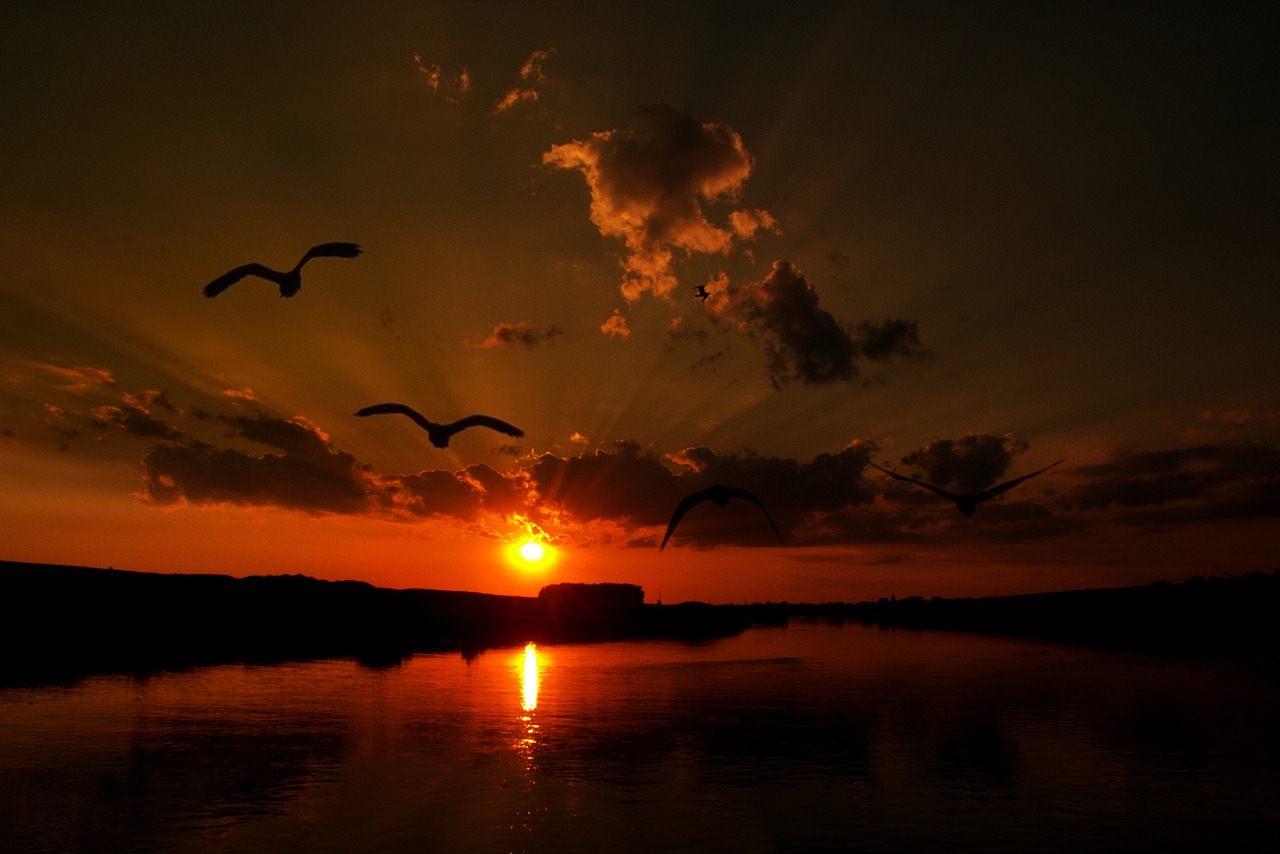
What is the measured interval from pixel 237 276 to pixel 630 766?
855 inches

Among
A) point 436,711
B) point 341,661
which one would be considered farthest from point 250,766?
point 341,661

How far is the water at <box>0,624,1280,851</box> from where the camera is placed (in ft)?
86.0

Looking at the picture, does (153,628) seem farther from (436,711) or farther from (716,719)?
(716,719)

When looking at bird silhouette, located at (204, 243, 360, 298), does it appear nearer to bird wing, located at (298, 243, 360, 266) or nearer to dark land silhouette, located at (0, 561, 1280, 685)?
bird wing, located at (298, 243, 360, 266)

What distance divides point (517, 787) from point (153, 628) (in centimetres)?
9507

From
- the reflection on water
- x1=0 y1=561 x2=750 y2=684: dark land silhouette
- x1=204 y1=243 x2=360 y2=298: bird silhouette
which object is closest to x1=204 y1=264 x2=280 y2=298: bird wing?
x1=204 y1=243 x2=360 y2=298: bird silhouette

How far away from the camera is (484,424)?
99.3 ft

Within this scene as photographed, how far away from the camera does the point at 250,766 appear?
34.3 metres

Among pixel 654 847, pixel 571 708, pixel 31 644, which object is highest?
pixel 31 644

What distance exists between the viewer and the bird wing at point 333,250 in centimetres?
2794

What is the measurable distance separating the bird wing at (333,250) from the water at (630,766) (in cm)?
1604

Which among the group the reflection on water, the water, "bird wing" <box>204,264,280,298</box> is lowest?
the water

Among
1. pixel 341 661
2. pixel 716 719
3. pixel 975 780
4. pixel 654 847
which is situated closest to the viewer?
pixel 654 847

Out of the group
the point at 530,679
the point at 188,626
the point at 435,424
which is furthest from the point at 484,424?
the point at 188,626
